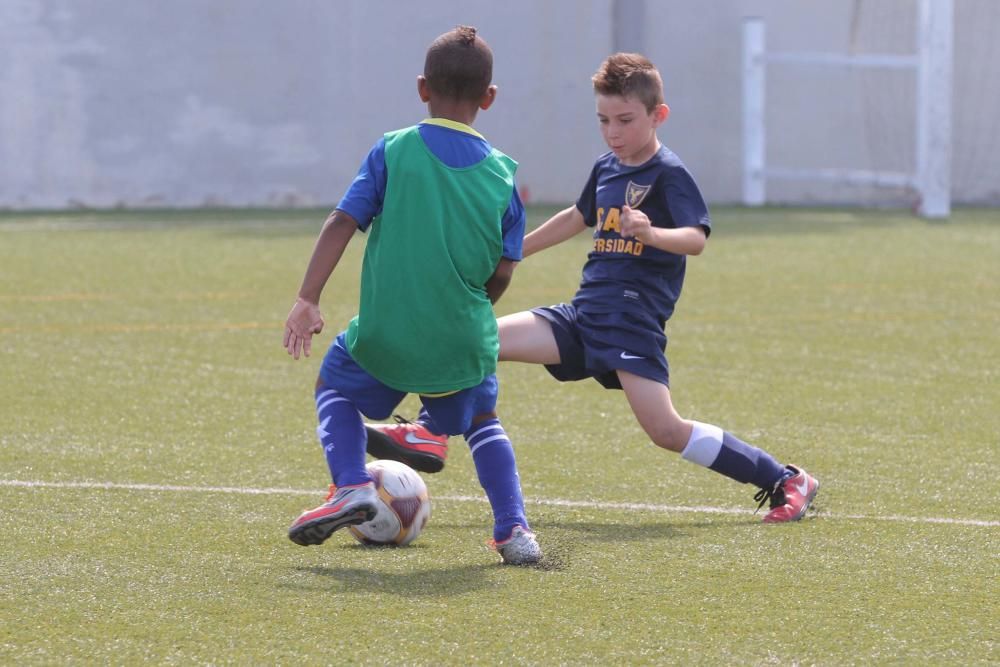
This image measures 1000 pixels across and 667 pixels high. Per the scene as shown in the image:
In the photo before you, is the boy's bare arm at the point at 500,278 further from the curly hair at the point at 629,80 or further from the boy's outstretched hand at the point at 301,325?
the curly hair at the point at 629,80

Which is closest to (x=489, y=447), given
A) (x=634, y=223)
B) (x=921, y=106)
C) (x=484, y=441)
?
(x=484, y=441)

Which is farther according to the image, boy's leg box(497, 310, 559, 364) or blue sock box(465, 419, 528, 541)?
boy's leg box(497, 310, 559, 364)

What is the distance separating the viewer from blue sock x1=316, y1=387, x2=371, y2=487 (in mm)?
4016

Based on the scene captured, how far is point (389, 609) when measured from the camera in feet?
11.3

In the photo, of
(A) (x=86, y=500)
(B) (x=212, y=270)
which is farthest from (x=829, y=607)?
(B) (x=212, y=270)

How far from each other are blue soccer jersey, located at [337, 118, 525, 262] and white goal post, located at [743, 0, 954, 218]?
42.8 feet

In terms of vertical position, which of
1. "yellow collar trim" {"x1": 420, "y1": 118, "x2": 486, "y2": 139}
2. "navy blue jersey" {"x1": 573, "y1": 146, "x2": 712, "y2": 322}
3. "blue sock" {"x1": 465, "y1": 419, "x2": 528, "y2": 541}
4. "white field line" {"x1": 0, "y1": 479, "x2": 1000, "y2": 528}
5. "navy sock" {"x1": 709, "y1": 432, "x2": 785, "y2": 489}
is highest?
"yellow collar trim" {"x1": 420, "y1": 118, "x2": 486, "y2": 139}

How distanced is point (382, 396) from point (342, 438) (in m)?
0.16

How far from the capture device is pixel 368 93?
61.2ft

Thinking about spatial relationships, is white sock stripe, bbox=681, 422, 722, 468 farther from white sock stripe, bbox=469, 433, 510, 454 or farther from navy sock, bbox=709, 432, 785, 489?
white sock stripe, bbox=469, 433, 510, 454

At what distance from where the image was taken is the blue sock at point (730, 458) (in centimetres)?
459

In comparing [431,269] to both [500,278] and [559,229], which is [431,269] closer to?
[500,278]

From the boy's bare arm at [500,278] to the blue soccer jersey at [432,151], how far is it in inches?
3.9

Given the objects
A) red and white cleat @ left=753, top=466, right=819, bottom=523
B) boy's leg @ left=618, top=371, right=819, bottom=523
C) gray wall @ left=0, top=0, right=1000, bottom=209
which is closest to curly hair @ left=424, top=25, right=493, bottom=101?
boy's leg @ left=618, top=371, right=819, bottom=523
